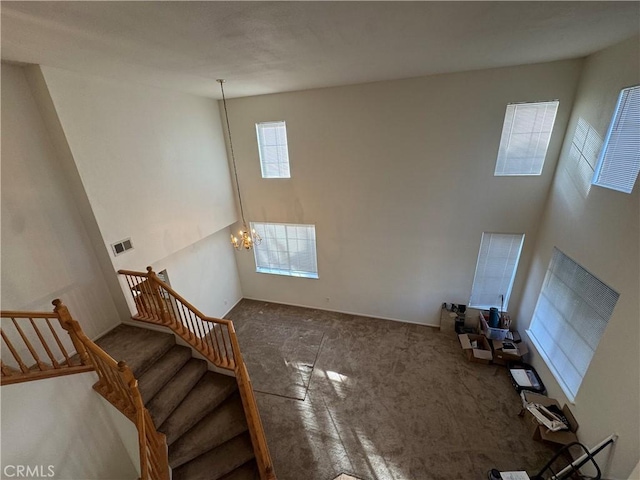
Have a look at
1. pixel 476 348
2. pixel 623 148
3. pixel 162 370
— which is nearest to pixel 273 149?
pixel 162 370

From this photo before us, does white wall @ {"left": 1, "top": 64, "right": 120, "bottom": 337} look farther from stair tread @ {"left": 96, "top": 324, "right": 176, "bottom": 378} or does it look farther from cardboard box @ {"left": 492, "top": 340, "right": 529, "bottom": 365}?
cardboard box @ {"left": 492, "top": 340, "right": 529, "bottom": 365}

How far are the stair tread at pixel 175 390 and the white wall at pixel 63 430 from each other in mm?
606

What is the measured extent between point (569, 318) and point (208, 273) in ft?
22.9

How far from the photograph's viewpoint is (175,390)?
3.79 metres

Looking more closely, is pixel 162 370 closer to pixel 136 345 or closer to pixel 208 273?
pixel 136 345

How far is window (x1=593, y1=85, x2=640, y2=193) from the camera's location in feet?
9.69

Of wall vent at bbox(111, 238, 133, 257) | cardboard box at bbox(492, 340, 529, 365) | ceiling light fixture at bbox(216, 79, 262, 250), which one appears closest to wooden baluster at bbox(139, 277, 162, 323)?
wall vent at bbox(111, 238, 133, 257)

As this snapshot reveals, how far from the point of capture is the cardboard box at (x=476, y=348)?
4.93 meters

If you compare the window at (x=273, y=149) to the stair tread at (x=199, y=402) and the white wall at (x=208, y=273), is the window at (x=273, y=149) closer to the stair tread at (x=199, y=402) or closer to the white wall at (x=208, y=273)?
the white wall at (x=208, y=273)

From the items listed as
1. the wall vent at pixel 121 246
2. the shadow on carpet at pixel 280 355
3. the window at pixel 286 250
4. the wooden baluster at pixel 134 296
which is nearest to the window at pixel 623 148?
the window at pixel 286 250

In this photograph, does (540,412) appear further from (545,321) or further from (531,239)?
(531,239)

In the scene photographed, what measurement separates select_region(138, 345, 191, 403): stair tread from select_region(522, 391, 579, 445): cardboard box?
17.3 ft

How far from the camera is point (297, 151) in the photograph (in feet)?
18.7

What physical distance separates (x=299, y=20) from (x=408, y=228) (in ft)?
13.8
